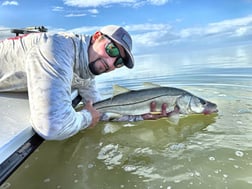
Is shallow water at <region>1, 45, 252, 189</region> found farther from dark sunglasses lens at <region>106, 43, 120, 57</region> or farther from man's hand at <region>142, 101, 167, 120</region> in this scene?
dark sunglasses lens at <region>106, 43, 120, 57</region>

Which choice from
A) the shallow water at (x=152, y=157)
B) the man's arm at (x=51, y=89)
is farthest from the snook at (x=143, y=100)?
the man's arm at (x=51, y=89)

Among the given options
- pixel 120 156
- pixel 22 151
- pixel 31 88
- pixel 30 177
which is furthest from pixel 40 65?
pixel 120 156

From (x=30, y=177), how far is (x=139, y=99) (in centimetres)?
116

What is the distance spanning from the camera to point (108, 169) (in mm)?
2139

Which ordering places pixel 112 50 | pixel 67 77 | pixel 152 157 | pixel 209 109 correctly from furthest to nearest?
pixel 209 109 → pixel 152 157 → pixel 112 50 → pixel 67 77

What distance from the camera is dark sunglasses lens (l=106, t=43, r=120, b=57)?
2.20 metres

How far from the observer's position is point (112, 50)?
2.20 metres

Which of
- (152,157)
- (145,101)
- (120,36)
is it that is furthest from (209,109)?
(120,36)

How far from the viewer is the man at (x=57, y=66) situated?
1.83 metres

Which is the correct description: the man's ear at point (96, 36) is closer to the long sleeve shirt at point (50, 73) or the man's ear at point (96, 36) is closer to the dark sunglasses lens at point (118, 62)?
the long sleeve shirt at point (50, 73)

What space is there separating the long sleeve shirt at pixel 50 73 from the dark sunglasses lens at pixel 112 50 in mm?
141

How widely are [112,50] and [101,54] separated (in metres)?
0.08

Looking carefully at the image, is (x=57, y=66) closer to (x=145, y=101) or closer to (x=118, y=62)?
(x=118, y=62)

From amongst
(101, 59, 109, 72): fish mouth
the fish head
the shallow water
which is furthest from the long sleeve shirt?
the fish head
